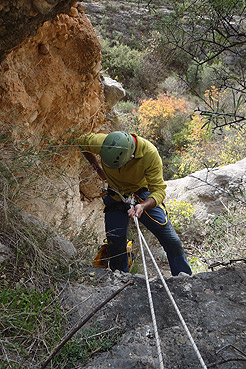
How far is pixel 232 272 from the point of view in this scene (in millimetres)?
2346

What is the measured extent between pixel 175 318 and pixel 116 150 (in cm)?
160

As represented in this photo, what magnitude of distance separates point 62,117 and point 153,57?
12983 millimetres

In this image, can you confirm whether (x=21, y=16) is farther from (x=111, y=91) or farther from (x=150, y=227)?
(x=111, y=91)

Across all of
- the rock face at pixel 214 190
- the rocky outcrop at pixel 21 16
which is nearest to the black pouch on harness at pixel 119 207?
the rocky outcrop at pixel 21 16

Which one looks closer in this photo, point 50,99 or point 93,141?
point 93,141

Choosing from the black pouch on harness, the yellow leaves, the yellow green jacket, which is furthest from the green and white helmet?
the yellow leaves

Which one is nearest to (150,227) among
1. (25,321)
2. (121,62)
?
(25,321)

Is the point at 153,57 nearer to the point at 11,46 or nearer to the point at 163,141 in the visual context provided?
the point at 163,141

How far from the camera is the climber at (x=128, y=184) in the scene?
294 cm

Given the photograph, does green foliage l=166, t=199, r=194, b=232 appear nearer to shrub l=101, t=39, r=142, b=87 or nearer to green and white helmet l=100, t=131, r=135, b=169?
green and white helmet l=100, t=131, r=135, b=169

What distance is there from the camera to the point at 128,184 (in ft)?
11.6

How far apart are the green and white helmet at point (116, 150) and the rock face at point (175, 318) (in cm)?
110

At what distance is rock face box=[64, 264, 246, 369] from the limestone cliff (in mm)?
911

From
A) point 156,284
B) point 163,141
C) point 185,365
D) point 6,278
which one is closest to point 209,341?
point 185,365
